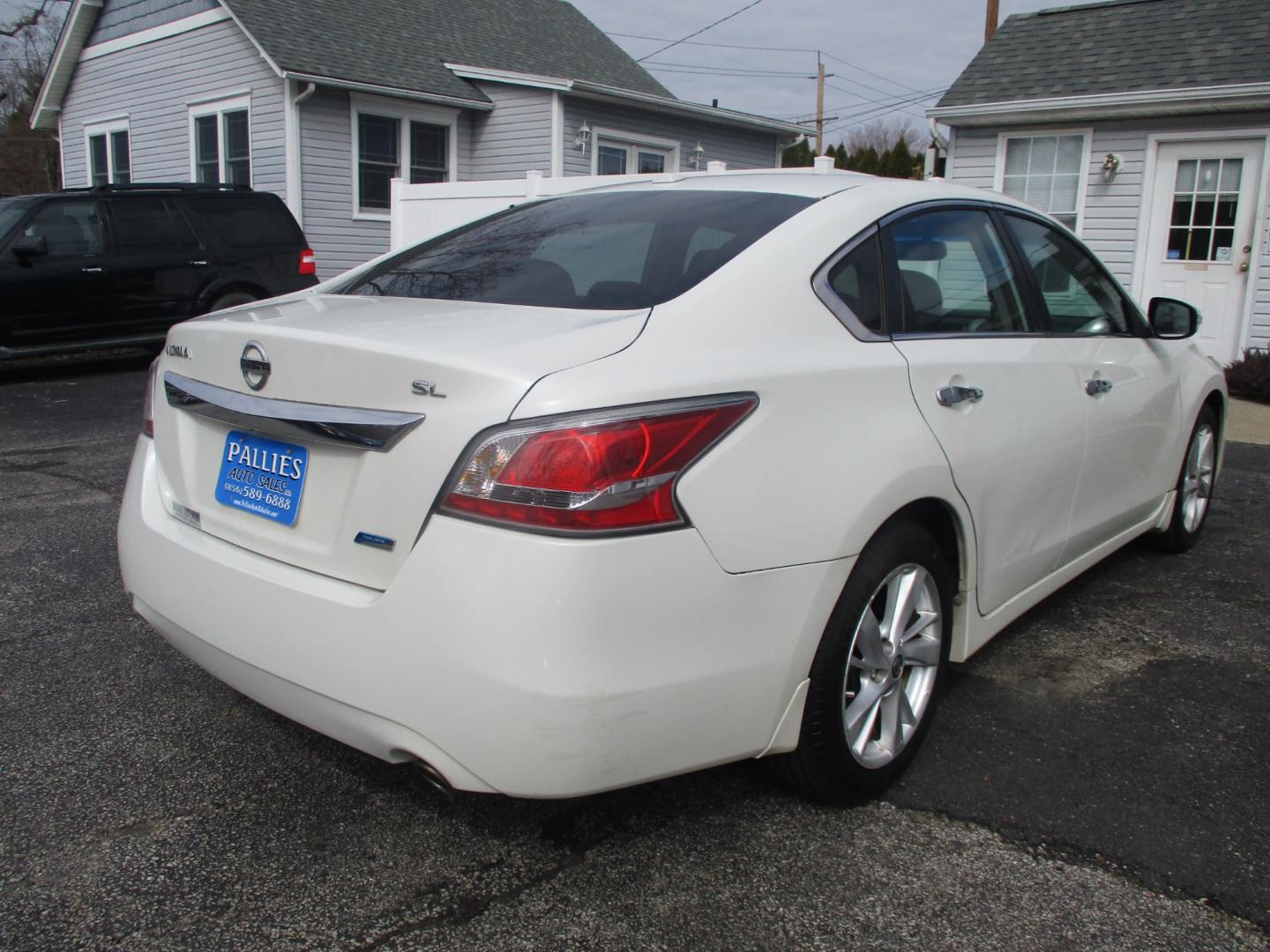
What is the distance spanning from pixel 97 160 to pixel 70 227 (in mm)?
10333

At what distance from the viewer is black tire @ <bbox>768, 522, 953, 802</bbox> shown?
240cm

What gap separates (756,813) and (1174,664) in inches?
73.1

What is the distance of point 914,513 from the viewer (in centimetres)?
269

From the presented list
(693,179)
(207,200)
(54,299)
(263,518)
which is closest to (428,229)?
(207,200)

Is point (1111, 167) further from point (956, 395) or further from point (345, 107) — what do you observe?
point (956, 395)

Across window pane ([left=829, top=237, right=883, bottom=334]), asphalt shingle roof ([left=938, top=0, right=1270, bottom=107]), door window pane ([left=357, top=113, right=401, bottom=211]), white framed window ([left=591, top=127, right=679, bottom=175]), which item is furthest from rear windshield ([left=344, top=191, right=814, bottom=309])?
white framed window ([left=591, top=127, right=679, bottom=175])

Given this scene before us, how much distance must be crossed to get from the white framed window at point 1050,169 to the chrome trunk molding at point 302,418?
427 inches

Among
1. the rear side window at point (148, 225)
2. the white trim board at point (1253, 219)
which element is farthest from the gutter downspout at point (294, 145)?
the white trim board at point (1253, 219)

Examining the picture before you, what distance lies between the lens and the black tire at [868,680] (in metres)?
2.40

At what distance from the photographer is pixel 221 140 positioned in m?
15.9

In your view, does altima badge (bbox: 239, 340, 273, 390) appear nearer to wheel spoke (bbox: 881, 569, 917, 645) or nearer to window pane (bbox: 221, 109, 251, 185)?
wheel spoke (bbox: 881, 569, 917, 645)

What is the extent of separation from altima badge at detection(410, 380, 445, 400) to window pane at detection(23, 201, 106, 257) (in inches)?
377

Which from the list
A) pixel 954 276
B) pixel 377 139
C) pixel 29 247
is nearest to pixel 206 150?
pixel 377 139

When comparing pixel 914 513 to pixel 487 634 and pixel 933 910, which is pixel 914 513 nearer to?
pixel 933 910
